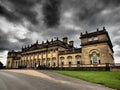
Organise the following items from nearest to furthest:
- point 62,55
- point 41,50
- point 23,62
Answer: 1. point 62,55
2. point 41,50
3. point 23,62

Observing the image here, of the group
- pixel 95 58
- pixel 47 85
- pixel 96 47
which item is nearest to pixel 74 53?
pixel 95 58

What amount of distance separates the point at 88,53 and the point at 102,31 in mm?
7248

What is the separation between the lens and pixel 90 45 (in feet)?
123

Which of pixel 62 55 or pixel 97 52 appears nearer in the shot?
pixel 97 52

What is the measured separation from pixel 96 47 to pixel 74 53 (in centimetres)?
874

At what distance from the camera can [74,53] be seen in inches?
1683

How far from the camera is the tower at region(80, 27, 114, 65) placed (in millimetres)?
34438

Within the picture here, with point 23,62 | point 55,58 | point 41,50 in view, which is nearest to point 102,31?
point 55,58

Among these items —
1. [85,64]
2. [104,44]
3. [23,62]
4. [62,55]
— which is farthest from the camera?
[23,62]

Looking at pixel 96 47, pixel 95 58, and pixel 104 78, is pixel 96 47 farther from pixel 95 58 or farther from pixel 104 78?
pixel 104 78

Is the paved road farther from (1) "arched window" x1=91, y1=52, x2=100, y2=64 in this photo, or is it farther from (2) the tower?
(1) "arched window" x1=91, y1=52, x2=100, y2=64

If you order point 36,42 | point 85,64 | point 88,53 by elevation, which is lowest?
point 85,64

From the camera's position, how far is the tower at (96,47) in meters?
34.4

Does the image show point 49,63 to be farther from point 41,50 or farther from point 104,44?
point 104,44
